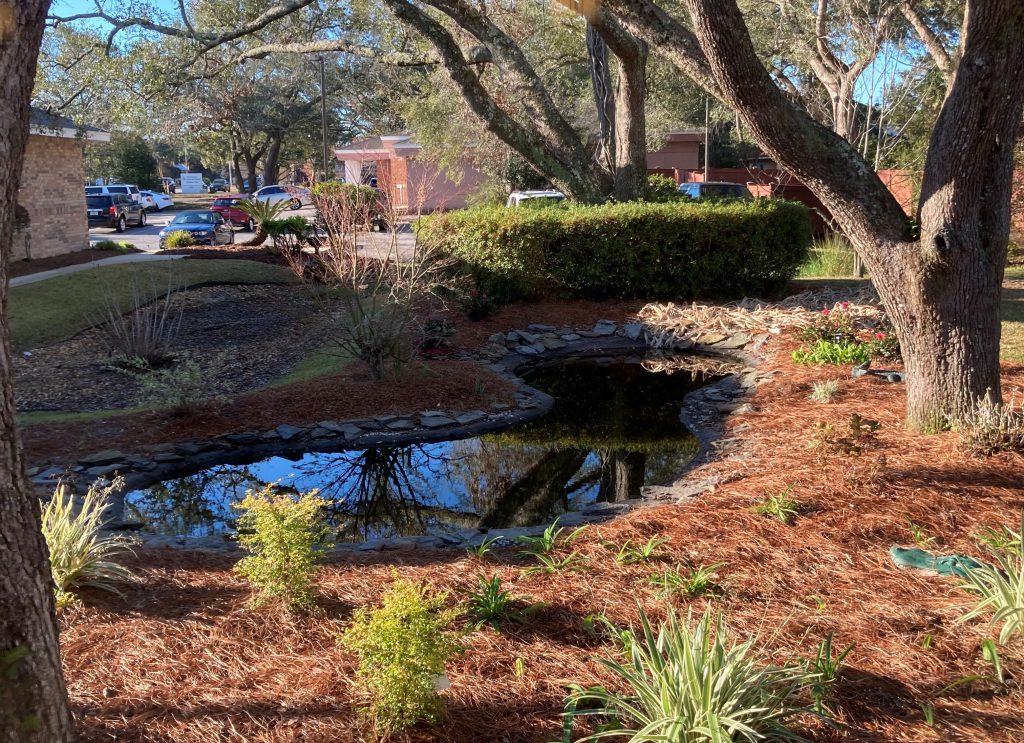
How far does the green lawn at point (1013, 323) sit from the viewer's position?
9.54 meters

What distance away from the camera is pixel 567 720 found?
9.69 ft

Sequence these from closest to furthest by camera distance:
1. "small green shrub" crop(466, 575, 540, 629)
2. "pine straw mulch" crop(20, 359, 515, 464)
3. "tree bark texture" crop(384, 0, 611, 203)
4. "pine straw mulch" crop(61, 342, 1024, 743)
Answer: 1. "pine straw mulch" crop(61, 342, 1024, 743)
2. "small green shrub" crop(466, 575, 540, 629)
3. "pine straw mulch" crop(20, 359, 515, 464)
4. "tree bark texture" crop(384, 0, 611, 203)

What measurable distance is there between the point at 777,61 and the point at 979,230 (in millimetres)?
16457

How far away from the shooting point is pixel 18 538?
95.2 inches

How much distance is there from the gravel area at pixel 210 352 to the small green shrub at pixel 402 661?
658 cm

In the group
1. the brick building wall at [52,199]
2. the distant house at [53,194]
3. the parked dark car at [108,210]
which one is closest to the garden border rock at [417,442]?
the distant house at [53,194]

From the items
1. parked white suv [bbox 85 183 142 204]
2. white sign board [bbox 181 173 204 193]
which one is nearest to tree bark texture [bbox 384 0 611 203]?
parked white suv [bbox 85 183 142 204]

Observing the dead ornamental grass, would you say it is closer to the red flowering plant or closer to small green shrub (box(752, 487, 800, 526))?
small green shrub (box(752, 487, 800, 526))

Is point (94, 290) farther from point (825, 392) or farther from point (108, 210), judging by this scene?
point (108, 210)

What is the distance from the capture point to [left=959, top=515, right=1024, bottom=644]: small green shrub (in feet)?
11.4

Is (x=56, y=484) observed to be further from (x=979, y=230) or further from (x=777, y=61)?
(x=777, y=61)

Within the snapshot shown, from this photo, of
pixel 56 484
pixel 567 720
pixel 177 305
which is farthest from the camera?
pixel 177 305

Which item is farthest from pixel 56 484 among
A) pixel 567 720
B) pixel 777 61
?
pixel 777 61

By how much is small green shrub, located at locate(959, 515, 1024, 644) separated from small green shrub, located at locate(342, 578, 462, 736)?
7.16ft
